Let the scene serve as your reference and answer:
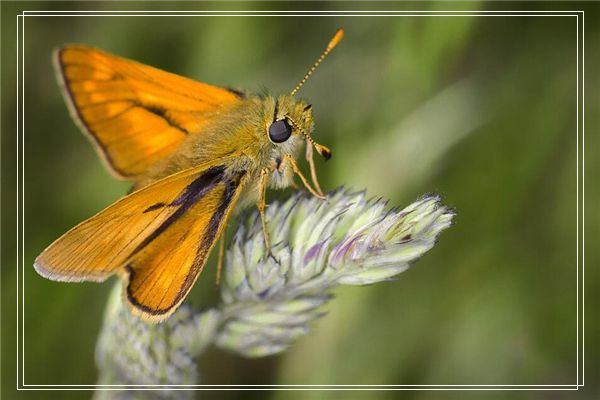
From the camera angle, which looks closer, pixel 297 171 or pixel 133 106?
pixel 297 171

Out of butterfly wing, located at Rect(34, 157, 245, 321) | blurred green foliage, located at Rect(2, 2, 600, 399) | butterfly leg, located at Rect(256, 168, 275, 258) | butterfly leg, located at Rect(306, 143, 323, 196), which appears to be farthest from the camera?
blurred green foliage, located at Rect(2, 2, 600, 399)

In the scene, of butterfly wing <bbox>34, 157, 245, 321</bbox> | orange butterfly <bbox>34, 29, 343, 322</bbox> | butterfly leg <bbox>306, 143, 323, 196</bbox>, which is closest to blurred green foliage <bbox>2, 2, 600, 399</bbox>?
butterfly leg <bbox>306, 143, 323, 196</bbox>

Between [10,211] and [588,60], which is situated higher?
[588,60]

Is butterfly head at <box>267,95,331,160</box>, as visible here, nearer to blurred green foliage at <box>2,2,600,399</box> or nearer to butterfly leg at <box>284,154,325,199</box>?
butterfly leg at <box>284,154,325,199</box>

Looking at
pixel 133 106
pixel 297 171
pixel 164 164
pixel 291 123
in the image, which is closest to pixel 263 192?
pixel 297 171

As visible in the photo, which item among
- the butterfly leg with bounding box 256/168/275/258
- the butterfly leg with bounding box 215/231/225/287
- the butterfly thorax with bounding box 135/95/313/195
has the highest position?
the butterfly thorax with bounding box 135/95/313/195

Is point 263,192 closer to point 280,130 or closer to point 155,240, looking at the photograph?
point 280,130

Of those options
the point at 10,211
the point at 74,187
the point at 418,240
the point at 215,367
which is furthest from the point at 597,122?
the point at 10,211

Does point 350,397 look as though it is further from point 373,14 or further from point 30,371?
point 373,14
